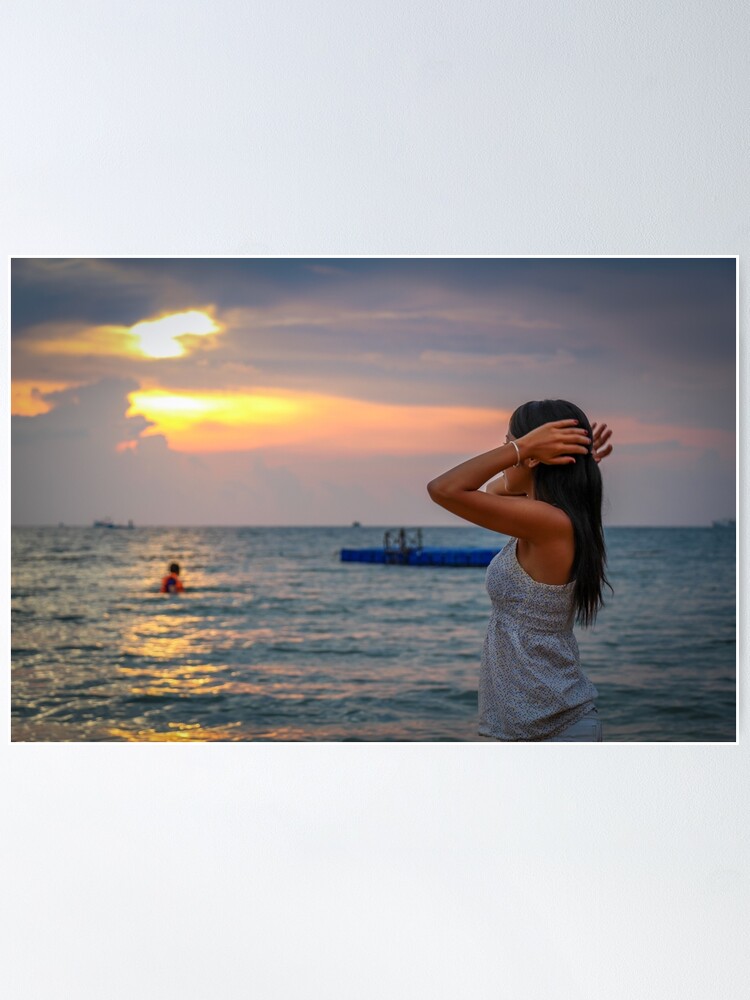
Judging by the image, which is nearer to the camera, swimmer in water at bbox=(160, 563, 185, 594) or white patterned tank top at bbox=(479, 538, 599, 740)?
white patterned tank top at bbox=(479, 538, 599, 740)

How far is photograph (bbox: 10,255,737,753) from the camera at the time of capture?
2314 mm

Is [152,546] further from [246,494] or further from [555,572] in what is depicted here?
[555,572]

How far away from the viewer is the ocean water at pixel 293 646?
238 cm

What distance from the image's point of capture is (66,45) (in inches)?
92.0

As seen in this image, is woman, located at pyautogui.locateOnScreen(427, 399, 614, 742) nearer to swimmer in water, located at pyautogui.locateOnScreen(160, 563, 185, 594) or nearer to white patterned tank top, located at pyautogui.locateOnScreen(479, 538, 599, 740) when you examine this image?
white patterned tank top, located at pyautogui.locateOnScreen(479, 538, 599, 740)

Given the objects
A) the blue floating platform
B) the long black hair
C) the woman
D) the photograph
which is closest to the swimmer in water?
the photograph

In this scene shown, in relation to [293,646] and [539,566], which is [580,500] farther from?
[293,646]

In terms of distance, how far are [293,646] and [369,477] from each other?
21.2 inches

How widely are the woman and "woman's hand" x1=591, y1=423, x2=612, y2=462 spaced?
0.12 m

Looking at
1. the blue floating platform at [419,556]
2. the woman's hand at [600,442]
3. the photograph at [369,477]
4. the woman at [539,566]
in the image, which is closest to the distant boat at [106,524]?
the photograph at [369,477]

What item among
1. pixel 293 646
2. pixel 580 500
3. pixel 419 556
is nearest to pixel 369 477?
pixel 419 556
